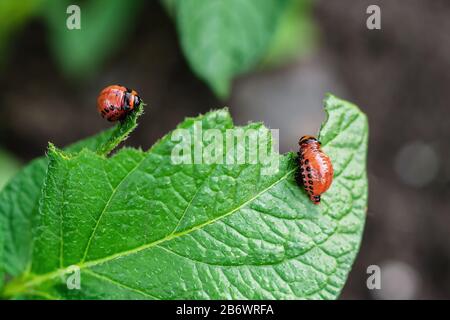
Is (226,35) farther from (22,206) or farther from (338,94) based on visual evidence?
(338,94)

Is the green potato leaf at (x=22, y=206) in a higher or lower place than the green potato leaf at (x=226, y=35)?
lower

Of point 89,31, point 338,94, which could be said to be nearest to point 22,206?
point 89,31

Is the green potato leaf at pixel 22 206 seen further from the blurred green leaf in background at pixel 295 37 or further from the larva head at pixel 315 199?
the blurred green leaf in background at pixel 295 37

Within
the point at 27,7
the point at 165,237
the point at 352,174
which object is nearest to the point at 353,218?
the point at 352,174

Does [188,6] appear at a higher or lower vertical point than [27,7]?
lower

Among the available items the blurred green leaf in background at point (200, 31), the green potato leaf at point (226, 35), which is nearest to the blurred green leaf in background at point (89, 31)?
the blurred green leaf in background at point (200, 31)

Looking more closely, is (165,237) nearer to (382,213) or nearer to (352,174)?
(352,174)

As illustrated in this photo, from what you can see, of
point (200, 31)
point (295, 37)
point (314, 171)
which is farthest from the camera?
point (295, 37)
